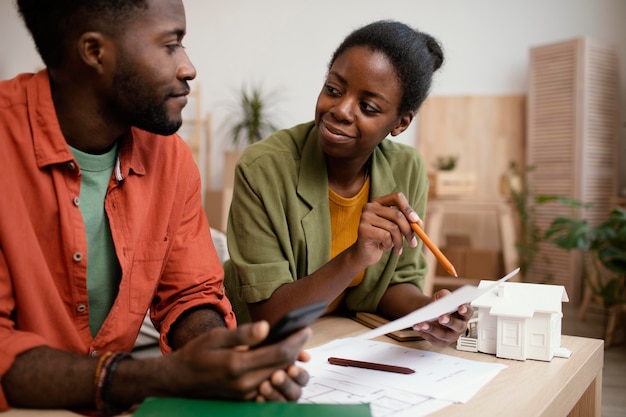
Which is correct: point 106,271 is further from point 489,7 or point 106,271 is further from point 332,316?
point 489,7

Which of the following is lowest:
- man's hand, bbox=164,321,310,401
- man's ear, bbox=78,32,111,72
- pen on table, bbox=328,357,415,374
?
pen on table, bbox=328,357,415,374

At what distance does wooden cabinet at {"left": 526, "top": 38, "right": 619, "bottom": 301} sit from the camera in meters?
4.35

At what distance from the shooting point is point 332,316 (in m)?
1.39

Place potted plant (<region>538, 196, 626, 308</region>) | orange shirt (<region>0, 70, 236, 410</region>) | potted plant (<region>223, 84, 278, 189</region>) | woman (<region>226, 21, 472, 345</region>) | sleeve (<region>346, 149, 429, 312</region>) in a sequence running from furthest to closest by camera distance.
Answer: potted plant (<region>223, 84, 278, 189</region>), potted plant (<region>538, 196, 626, 308</region>), sleeve (<region>346, 149, 429, 312</region>), woman (<region>226, 21, 472, 345</region>), orange shirt (<region>0, 70, 236, 410</region>)

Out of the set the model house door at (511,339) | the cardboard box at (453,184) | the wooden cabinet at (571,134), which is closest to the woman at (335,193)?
the model house door at (511,339)

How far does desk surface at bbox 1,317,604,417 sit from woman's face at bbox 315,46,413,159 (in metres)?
0.41

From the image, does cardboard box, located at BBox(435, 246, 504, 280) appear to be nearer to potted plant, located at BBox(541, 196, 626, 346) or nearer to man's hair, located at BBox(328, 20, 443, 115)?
A: potted plant, located at BBox(541, 196, 626, 346)

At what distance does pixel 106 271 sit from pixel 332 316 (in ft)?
1.78

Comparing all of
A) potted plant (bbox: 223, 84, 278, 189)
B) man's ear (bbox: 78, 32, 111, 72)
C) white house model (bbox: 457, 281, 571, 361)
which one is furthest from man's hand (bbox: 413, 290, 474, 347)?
potted plant (bbox: 223, 84, 278, 189)

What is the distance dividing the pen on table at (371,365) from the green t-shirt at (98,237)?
0.41 meters

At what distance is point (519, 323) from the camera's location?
1026 millimetres

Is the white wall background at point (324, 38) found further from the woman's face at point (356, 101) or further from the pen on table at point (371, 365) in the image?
the pen on table at point (371, 365)

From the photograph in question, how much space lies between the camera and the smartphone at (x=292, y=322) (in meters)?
0.69

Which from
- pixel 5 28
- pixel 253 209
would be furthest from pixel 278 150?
pixel 5 28
